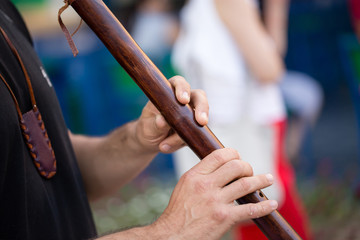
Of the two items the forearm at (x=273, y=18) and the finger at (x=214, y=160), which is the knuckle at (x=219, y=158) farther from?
the forearm at (x=273, y=18)

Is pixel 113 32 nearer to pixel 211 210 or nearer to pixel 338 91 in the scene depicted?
pixel 211 210

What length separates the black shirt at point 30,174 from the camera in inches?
43.6

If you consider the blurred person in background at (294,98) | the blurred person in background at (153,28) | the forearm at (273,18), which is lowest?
the blurred person in background at (294,98)

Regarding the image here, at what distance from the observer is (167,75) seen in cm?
476

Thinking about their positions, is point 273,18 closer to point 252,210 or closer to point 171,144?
point 171,144

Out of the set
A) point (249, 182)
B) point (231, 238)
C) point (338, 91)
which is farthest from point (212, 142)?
point (338, 91)

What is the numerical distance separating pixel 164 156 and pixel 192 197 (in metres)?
3.98

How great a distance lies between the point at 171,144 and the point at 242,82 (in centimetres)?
109

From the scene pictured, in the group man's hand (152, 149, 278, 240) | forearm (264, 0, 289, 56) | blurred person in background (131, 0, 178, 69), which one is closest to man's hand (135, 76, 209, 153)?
man's hand (152, 149, 278, 240)

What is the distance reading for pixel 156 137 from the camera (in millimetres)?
1478

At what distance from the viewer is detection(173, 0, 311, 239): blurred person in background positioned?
237cm

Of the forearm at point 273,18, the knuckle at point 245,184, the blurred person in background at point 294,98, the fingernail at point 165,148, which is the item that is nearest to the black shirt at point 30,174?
the fingernail at point 165,148

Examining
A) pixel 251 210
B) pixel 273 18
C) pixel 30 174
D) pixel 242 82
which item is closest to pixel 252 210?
pixel 251 210

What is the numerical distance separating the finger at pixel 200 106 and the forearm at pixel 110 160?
343 mm
